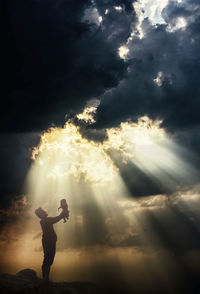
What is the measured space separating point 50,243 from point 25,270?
5734mm

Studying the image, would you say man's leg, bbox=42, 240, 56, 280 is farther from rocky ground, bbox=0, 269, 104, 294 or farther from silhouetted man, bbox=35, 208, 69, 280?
rocky ground, bbox=0, 269, 104, 294

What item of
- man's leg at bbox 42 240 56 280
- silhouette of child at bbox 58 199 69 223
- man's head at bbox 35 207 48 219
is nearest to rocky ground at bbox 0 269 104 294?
man's leg at bbox 42 240 56 280

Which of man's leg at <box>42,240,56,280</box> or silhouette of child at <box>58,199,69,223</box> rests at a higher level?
silhouette of child at <box>58,199,69,223</box>

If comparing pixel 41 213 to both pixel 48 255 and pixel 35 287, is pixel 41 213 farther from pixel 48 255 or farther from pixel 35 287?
pixel 35 287

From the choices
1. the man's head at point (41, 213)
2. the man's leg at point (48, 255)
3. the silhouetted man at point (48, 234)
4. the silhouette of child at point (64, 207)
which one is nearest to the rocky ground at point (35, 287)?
the man's leg at point (48, 255)

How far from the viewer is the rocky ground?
23.1 m

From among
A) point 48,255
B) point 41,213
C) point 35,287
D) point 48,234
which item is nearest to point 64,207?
point 41,213

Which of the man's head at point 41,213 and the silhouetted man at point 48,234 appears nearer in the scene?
the silhouetted man at point 48,234

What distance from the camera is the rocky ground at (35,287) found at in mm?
23094

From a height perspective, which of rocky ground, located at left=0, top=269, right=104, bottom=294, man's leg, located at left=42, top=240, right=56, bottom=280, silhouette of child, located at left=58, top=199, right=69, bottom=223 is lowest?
rocky ground, located at left=0, top=269, right=104, bottom=294

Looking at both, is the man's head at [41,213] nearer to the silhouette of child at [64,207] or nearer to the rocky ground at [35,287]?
the silhouette of child at [64,207]

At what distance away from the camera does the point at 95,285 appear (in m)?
35.2

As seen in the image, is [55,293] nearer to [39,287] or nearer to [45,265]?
[39,287]

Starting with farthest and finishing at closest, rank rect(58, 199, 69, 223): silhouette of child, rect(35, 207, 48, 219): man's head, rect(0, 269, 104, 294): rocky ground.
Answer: rect(35, 207, 48, 219): man's head → rect(58, 199, 69, 223): silhouette of child → rect(0, 269, 104, 294): rocky ground
